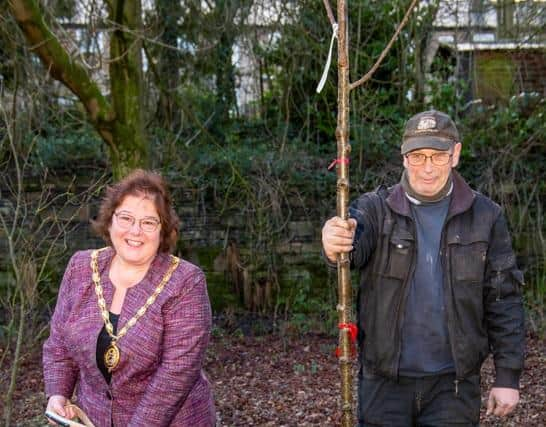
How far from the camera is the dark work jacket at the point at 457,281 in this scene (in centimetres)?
291

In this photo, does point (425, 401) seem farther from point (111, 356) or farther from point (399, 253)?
point (111, 356)

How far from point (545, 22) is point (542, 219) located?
7.00ft

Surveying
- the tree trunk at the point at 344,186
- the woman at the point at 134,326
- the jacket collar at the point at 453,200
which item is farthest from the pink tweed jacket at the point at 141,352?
the jacket collar at the point at 453,200

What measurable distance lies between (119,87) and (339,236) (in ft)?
15.5

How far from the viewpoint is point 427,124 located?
3.00 m

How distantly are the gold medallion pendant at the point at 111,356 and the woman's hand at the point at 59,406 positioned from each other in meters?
0.25

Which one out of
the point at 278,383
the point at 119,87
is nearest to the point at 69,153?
the point at 119,87

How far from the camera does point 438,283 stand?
115 inches

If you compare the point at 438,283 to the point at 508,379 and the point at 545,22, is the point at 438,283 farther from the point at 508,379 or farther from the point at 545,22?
the point at 545,22

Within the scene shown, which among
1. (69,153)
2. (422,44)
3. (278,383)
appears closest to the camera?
(278,383)

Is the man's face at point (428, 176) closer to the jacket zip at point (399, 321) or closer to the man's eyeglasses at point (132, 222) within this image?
the jacket zip at point (399, 321)

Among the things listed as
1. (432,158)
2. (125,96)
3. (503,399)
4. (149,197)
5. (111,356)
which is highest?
(125,96)

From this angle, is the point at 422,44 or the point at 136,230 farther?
the point at 422,44

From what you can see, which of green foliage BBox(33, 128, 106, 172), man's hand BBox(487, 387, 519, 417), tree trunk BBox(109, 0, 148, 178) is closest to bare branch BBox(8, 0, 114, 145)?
tree trunk BBox(109, 0, 148, 178)
